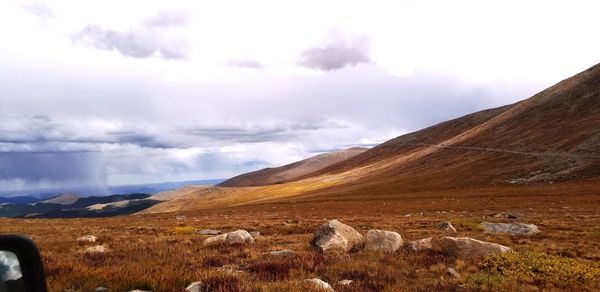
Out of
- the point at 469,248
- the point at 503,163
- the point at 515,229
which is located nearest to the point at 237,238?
the point at 469,248

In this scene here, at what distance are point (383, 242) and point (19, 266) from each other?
657 inches

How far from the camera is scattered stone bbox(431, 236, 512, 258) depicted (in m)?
16.4

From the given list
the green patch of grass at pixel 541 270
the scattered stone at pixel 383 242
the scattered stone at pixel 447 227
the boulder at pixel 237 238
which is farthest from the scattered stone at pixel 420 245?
the scattered stone at pixel 447 227

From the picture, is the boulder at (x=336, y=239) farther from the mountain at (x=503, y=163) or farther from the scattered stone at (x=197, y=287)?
the mountain at (x=503, y=163)

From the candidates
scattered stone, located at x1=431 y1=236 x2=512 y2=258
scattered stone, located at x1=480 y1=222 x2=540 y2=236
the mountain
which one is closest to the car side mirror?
scattered stone, located at x1=431 y1=236 x2=512 y2=258

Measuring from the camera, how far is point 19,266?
346 centimetres

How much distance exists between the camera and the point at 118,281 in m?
10.3

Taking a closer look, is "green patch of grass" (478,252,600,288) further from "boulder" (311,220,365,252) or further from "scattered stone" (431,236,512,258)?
"boulder" (311,220,365,252)

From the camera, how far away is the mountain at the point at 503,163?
115m

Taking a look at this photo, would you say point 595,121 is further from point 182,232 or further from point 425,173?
point 182,232

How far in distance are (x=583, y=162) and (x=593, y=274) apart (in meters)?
119

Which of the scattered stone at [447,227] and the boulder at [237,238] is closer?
the boulder at [237,238]

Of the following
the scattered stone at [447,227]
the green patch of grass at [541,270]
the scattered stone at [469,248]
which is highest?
the scattered stone at [469,248]

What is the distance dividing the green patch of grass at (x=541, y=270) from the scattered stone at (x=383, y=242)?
426 cm
